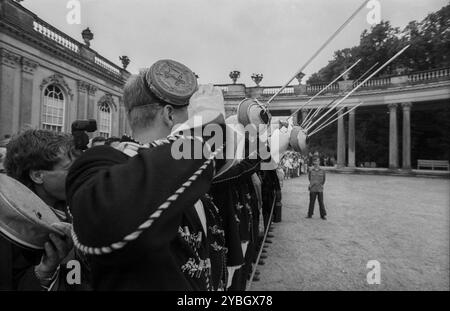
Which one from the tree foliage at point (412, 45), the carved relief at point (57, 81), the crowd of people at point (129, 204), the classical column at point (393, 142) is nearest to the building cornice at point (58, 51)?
the carved relief at point (57, 81)

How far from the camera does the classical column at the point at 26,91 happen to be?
566 inches

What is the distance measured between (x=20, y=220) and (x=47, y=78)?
60.3 ft

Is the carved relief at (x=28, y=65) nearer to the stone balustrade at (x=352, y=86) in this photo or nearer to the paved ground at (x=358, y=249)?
the stone balustrade at (x=352, y=86)

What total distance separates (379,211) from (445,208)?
2.86m

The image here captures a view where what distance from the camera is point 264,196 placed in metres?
5.84

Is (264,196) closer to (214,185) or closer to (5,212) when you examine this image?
(214,185)

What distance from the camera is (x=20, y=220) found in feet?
4.11

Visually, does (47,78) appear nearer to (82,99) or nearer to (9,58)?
(9,58)

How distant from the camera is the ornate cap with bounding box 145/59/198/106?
3.66ft

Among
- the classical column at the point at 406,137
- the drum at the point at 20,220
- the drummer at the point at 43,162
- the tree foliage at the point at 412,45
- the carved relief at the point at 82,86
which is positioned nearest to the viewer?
the drum at the point at 20,220

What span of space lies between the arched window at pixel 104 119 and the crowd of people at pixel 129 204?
20.5m

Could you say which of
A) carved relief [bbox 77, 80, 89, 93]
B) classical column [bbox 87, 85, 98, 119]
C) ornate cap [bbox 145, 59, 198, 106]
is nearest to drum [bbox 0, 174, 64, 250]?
ornate cap [bbox 145, 59, 198, 106]

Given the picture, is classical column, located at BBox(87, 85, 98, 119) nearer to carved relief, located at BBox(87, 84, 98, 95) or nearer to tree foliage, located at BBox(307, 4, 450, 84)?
carved relief, located at BBox(87, 84, 98, 95)

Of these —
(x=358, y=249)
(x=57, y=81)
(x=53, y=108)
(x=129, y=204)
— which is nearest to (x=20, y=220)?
(x=129, y=204)
